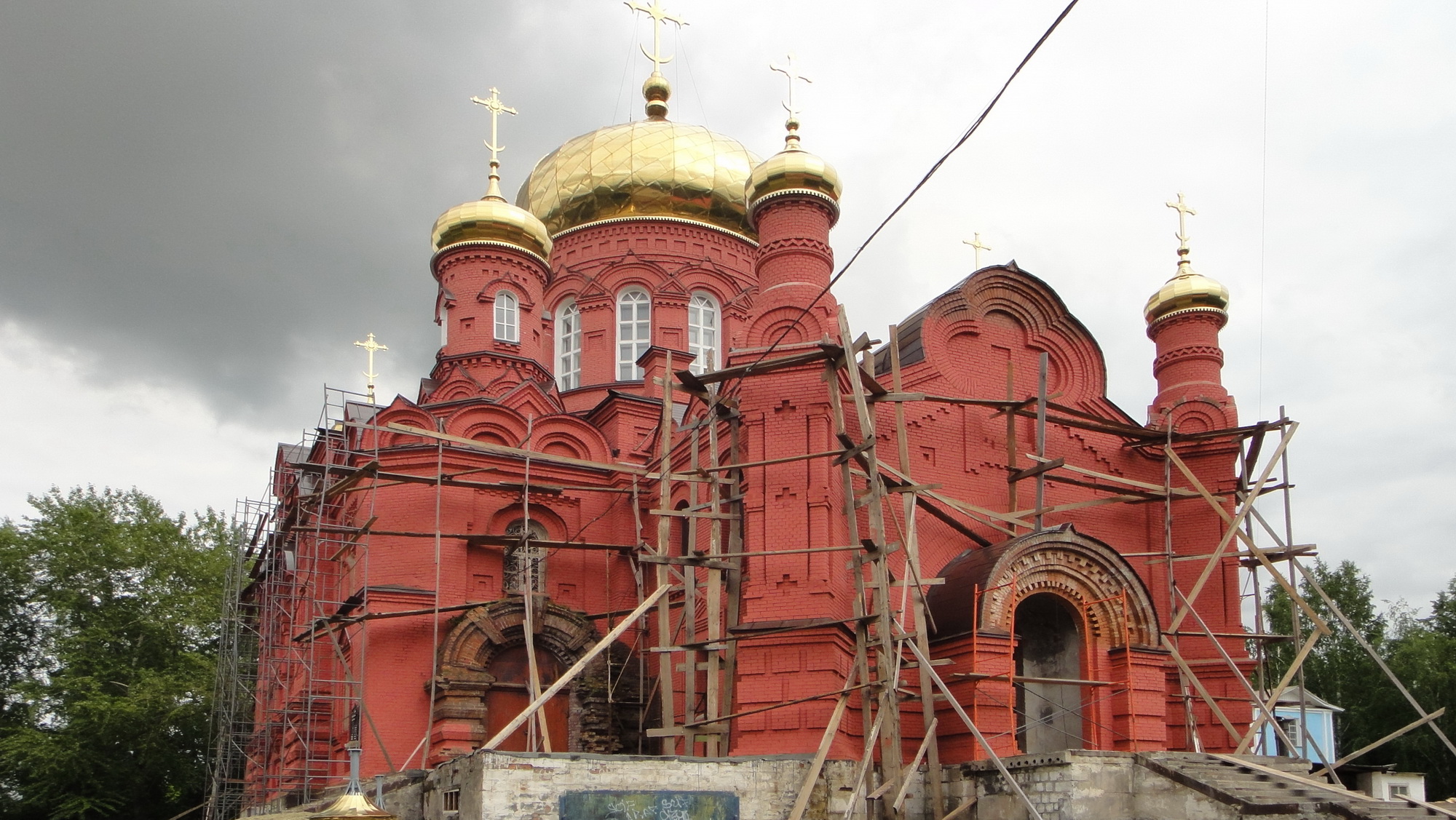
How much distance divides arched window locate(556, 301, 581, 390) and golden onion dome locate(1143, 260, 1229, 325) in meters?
8.35

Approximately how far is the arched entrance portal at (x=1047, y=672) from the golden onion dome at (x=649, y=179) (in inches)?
374

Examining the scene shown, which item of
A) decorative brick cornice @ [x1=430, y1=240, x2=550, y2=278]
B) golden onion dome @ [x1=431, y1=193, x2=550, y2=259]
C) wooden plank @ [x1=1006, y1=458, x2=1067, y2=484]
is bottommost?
wooden plank @ [x1=1006, y1=458, x2=1067, y2=484]

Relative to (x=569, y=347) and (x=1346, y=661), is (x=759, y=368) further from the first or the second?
(x=1346, y=661)

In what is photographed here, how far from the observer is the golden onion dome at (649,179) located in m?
20.7

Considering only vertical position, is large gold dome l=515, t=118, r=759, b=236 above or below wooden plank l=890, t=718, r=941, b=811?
above

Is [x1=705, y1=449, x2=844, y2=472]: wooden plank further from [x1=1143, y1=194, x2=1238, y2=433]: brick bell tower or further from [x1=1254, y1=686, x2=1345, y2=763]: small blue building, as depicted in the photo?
[x1=1254, y1=686, x2=1345, y2=763]: small blue building

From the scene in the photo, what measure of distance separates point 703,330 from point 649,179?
2435mm

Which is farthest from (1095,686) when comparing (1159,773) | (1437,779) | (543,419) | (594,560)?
(1437,779)

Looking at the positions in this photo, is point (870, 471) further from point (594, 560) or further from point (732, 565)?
point (594, 560)

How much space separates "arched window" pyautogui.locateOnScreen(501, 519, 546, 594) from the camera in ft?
50.5

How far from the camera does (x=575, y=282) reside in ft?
67.7

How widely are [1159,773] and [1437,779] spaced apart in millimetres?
17384

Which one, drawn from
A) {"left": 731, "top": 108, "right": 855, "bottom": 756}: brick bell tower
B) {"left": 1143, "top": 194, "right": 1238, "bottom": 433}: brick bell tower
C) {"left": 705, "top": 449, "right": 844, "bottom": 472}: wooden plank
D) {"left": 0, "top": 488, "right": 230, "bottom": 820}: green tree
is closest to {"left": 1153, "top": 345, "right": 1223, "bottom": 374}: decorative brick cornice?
{"left": 1143, "top": 194, "right": 1238, "bottom": 433}: brick bell tower

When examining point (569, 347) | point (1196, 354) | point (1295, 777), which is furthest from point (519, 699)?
point (1196, 354)
